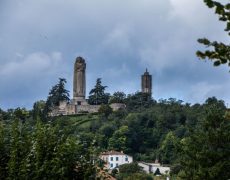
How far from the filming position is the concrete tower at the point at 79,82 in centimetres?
18575

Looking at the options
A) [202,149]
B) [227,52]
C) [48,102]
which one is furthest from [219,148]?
[48,102]

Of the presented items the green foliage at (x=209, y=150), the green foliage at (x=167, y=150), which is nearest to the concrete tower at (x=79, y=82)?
the green foliage at (x=167, y=150)

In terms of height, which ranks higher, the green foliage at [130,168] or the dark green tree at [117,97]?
the dark green tree at [117,97]

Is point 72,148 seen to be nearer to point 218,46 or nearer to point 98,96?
point 218,46

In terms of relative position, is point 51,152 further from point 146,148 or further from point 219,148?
point 146,148

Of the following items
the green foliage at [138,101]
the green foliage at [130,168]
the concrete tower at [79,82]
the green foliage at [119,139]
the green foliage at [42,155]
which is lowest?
the green foliage at [130,168]

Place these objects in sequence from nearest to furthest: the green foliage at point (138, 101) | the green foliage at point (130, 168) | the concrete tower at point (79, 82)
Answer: the green foliage at point (130, 168)
the green foliage at point (138, 101)
the concrete tower at point (79, 82)

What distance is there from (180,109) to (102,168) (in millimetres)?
145025

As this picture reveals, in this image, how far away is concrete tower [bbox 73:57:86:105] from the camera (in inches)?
7313

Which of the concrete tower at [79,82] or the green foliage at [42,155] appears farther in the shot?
the concrete tower at [79,82]

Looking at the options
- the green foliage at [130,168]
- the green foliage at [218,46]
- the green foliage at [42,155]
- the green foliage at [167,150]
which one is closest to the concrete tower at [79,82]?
the green foliage at [167,150]

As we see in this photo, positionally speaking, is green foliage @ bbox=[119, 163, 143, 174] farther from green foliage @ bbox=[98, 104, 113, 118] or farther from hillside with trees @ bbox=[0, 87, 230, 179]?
hillside with trees @ bbox=[0, 87, 230, 179]

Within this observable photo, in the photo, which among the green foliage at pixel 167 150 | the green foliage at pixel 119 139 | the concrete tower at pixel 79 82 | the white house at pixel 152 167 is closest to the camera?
the white house at pixel 152 167

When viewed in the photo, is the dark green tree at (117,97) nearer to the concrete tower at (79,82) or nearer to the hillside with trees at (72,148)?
the concrete tower at (79,82)
